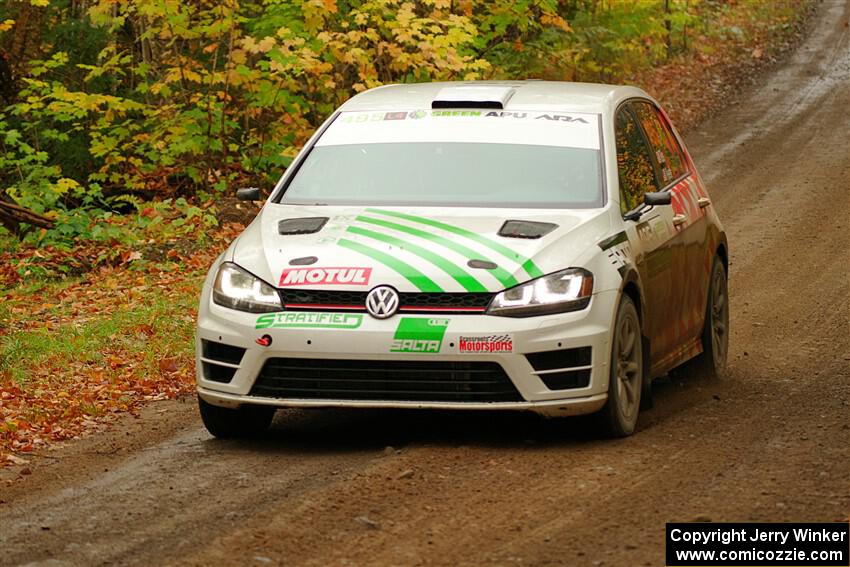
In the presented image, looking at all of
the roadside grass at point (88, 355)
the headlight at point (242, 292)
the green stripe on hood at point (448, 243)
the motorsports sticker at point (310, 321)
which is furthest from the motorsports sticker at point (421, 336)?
the roadside grass at point (88, 355)

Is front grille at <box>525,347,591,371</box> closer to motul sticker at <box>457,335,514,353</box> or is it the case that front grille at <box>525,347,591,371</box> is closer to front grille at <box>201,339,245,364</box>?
motul sticker at <box>457,335,514,353</box>

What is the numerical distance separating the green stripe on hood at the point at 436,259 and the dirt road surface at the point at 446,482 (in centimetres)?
81

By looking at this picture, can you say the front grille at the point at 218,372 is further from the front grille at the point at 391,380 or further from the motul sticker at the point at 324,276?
the motul sticker at the point at 324,276

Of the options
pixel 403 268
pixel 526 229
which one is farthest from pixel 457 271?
pixel 526 229

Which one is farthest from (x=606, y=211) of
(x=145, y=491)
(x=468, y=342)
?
(x=145, y=491)

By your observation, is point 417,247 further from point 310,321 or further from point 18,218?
point 18,218

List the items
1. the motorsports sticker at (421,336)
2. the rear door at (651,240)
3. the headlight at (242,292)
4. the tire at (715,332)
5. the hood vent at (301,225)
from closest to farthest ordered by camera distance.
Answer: the motorsports sticker at (421,336) → the headlight at (242,292) → the hood vent at (301,225) → the rear door at (651,240) → the tire at (715,332)

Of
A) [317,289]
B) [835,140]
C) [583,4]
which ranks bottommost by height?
[835,140]

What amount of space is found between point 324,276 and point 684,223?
2.73 m

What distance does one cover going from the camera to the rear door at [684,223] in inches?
342

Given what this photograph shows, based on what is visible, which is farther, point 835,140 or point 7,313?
point 835,140

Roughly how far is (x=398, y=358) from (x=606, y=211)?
1537 mm

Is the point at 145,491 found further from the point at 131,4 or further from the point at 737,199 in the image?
the point at 737,199

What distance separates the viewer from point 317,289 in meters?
6.97
